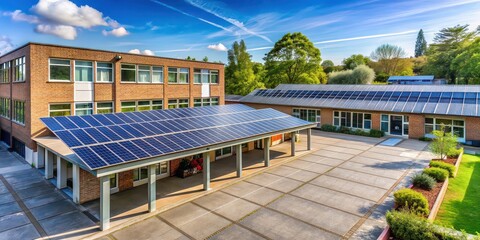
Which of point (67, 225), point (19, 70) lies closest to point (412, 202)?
point (67, 225)

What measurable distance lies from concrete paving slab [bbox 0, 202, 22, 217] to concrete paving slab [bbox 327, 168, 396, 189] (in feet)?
53.9

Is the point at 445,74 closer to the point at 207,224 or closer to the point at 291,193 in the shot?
the point at 291,193

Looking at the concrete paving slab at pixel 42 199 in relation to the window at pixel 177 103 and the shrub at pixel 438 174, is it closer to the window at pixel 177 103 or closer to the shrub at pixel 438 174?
the window at pixel 177 103

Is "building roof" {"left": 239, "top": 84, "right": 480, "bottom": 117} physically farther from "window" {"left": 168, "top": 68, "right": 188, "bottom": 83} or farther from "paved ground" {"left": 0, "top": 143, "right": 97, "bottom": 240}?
"paved ground" {"left": 0, "top": 143, "right": 97, "bottom": 240}

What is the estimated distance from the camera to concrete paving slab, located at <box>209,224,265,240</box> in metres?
9.48

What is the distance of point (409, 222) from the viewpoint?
9.02m

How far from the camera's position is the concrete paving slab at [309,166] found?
695 inches

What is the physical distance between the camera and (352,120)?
107 feet

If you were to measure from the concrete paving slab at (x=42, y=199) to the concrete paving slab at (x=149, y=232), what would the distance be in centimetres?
547

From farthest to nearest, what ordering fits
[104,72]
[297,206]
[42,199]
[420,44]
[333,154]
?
[420,44]
[333,154]
[104,72]
[42,199]
[297,206]

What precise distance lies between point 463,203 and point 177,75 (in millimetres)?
23812

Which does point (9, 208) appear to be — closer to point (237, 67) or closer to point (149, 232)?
point (149, 232)

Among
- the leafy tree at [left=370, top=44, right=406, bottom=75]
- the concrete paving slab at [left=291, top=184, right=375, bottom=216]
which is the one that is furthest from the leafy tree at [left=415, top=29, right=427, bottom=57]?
the concrete paving slab at [left=291, top=184, right=375, bottom=216]

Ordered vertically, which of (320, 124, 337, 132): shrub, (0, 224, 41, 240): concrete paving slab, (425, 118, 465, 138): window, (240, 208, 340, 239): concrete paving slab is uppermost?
(425, 118, 465, 138): window
